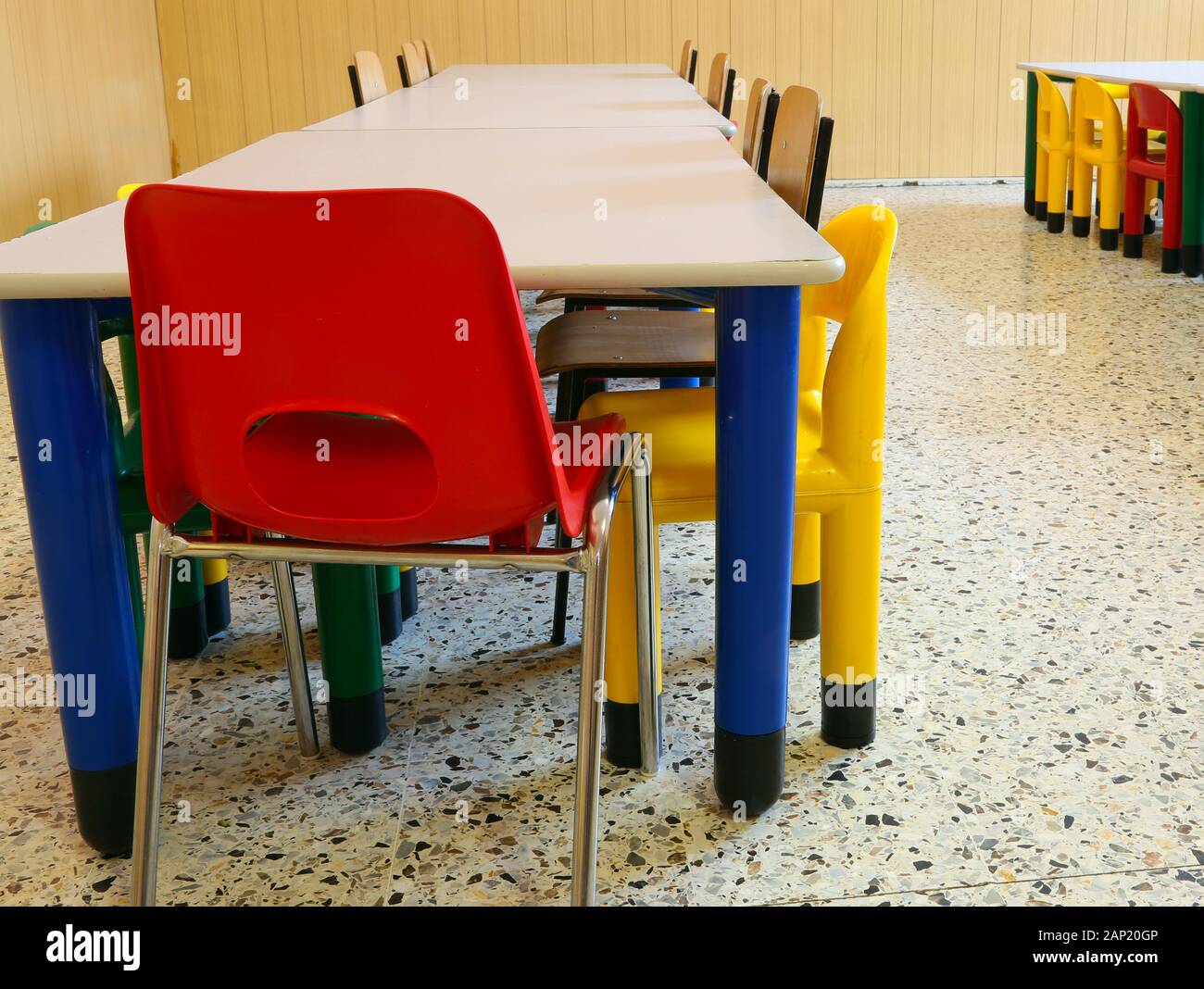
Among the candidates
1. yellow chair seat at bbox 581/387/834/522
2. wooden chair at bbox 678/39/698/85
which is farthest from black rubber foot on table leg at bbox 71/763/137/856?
wooden chair at bbox 678/39/698/85

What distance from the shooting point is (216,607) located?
2.07 metres

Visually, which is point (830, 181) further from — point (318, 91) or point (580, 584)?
point (580, 584)

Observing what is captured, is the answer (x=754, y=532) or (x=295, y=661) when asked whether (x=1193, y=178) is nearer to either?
(x=754, y=532)

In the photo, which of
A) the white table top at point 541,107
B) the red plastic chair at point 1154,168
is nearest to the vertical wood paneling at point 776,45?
the red plastic chair at point 1154,168

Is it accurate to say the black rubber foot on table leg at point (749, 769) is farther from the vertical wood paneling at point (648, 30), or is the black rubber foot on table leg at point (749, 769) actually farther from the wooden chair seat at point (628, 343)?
the vertical wood paneling at point (648, 30)

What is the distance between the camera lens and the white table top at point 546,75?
448cm

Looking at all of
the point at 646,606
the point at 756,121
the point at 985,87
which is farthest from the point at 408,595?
the point at 985,87

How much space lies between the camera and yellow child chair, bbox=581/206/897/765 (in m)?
1.56

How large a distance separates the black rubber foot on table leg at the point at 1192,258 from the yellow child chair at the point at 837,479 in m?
3.58

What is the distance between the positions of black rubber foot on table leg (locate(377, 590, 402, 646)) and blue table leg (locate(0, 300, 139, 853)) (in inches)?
23.2

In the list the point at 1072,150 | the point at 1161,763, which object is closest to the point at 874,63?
the point at 1072,150

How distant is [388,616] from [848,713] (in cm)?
76

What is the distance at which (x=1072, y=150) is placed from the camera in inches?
223
